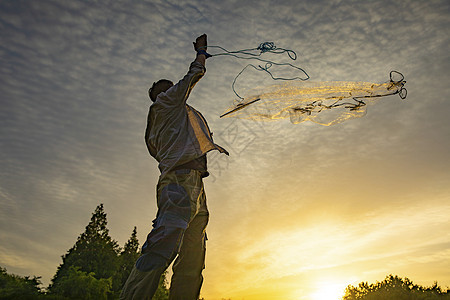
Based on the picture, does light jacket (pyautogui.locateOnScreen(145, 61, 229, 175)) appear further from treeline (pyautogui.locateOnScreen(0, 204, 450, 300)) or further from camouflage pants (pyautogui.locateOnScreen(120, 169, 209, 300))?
treeline (pyautogui.locateOnScreen(0, 204, 450, 300))

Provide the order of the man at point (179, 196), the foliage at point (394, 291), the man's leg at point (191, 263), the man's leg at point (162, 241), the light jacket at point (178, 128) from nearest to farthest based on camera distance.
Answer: the man's leg at point (162, 241) < the man at point (179, 196) < the man's leg at point (191, 263) < the light jacket at point (178, 128) < the foliage at point (394, 291)

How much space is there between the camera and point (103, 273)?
2208 cm

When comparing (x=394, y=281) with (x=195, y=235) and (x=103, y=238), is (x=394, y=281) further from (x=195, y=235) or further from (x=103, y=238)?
(x=103, y=238)

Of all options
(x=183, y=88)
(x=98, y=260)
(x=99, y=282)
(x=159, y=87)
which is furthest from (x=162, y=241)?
(x=98, y=260)

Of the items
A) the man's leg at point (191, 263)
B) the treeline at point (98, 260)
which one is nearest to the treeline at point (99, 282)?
the treeline at point (98, 260)

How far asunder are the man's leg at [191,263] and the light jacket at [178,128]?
22.7 inches

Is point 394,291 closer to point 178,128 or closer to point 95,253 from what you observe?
point 178,128

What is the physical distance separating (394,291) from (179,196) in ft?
26.1

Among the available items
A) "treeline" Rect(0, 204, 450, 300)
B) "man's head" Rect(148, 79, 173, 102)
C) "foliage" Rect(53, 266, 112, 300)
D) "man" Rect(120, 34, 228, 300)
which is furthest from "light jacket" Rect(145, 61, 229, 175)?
"foliage" Rect(53, 266, 112, 300)

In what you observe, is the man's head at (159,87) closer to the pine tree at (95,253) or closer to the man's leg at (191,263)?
the man's leg at (191,263)

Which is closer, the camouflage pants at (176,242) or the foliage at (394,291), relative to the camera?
the camouflage pants at (176,242)

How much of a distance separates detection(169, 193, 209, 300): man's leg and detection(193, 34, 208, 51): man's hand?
6.23 ft

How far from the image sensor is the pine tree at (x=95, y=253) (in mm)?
22062

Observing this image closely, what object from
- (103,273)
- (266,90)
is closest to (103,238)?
(103,273)
